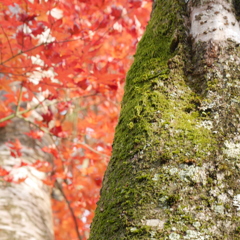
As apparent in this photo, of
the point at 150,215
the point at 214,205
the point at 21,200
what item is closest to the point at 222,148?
the point at 214,205

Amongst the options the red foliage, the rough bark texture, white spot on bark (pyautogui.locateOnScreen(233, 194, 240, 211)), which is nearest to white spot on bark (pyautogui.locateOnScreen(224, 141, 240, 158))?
white spot on bark (pyautogui.locateOnScreen(233, 194, 240, 211))

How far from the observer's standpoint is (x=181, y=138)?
96 centimetres

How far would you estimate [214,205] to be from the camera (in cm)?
79

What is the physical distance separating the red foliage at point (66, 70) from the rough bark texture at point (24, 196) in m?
0.09

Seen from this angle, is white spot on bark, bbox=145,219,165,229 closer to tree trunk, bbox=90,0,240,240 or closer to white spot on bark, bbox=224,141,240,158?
tree trunk, bbox=90,0,240,240

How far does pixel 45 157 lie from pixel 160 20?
93.1 inches

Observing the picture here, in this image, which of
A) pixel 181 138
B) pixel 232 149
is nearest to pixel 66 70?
pixel 181 138

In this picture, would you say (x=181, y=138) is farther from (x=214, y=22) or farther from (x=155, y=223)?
(x=214, y=22)

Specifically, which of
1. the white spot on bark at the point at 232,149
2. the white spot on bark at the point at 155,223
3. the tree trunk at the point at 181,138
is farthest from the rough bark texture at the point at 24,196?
the white spot on bark at the point at 232,149

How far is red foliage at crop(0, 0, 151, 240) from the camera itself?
2.44m

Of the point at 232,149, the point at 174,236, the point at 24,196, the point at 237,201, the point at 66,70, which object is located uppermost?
the point at 66,70

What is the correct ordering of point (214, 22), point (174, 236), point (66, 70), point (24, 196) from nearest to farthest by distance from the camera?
point (174, 236), point (214, 22), point (66, 70), point (24, 196)

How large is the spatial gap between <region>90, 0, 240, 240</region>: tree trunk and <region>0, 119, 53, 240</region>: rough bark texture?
65.7 inches

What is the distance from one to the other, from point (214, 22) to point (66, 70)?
1458 millimetres
